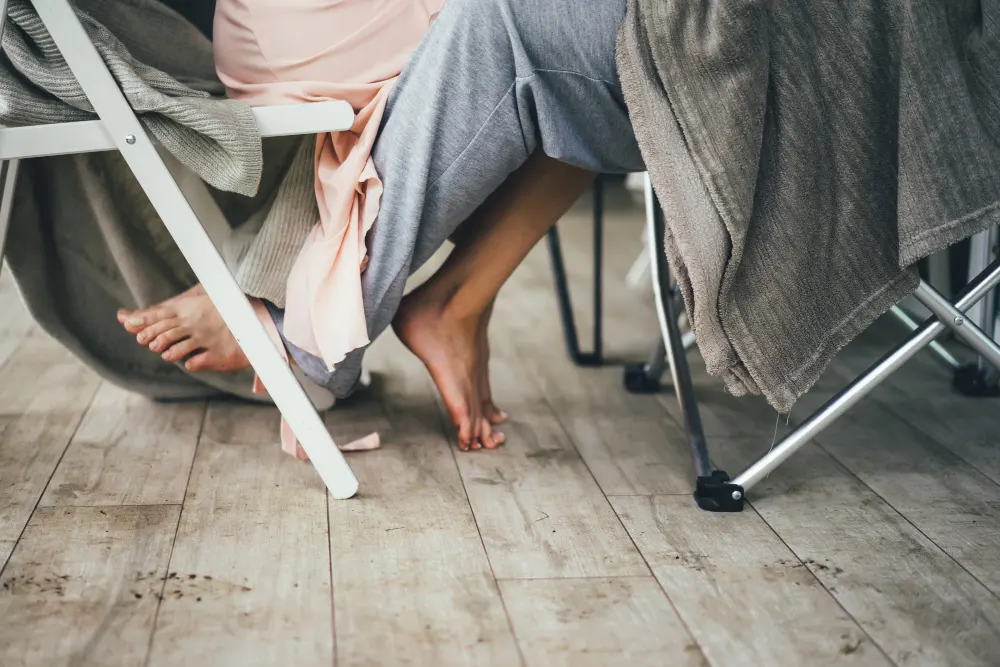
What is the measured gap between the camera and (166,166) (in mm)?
1119

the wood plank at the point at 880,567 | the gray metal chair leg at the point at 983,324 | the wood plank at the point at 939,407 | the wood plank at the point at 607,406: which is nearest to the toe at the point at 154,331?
the wood plank at the point at 607,406

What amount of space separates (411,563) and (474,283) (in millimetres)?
435

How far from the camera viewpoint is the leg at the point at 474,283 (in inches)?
51.6

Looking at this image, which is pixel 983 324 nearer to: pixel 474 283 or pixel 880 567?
pixel 880 567

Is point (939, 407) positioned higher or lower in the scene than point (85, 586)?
higher

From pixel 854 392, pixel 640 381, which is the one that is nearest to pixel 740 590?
pixel 854 392

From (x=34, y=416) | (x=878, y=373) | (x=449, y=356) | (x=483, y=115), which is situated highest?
(x=483, y=115)

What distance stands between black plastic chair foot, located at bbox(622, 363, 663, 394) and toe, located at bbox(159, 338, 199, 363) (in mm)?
657

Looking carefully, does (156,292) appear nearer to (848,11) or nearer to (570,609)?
(570,609)

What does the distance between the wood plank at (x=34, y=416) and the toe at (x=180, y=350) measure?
187 mm

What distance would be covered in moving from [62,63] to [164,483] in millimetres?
480

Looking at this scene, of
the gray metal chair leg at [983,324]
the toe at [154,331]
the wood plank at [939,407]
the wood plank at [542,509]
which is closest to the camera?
the wood plank at [542,509]

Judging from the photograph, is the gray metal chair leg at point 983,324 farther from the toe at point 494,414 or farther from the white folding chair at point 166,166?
the white folding chair at point 166,166

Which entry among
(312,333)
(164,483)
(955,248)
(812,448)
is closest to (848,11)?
(812,448)
